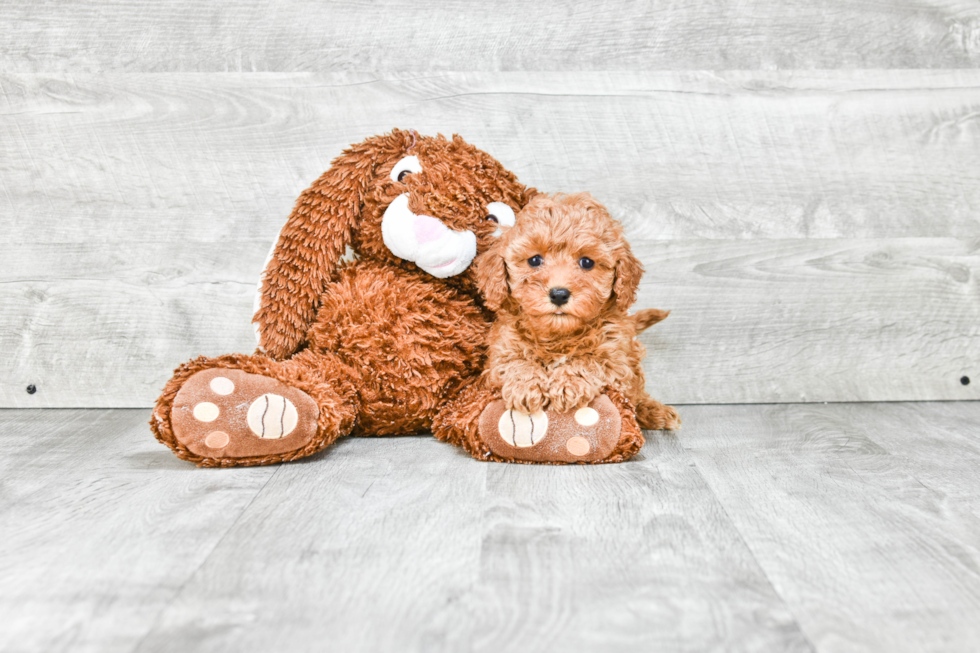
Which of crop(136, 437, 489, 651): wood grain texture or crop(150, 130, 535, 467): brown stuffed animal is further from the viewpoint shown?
crop(150, 130, 535, 467): brown stuffed animal

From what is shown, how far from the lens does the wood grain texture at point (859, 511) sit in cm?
60

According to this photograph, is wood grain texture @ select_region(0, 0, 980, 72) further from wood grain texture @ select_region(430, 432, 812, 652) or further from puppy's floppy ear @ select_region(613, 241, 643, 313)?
wood grain texture @ select_region(430, 432, 812, 652)

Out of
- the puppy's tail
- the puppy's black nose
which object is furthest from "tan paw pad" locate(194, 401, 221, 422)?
the puppy's tail

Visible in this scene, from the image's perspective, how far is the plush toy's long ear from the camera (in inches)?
40.7

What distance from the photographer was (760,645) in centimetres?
56

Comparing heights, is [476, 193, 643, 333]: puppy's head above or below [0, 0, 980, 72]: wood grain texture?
below

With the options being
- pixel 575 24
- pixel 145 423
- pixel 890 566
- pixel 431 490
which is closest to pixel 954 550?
pixel 890 566

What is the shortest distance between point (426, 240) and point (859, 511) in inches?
22.6

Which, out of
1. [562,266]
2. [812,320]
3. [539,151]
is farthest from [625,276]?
[812,320]

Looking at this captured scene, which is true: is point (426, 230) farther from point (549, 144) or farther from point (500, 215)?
point (549, 144)

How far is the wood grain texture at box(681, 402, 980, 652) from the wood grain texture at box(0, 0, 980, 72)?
1.92 ft

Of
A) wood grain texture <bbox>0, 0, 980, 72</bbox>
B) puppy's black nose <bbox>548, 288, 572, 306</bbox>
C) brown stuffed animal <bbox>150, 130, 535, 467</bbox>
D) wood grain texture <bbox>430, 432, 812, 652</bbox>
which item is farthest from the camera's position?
wood grain texture <bbox>0, 0, 980, 72</bbox>

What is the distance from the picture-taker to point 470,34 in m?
1.27

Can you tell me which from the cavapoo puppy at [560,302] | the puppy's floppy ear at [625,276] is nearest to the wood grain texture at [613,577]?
the cavapoo puppy at [560,302]
